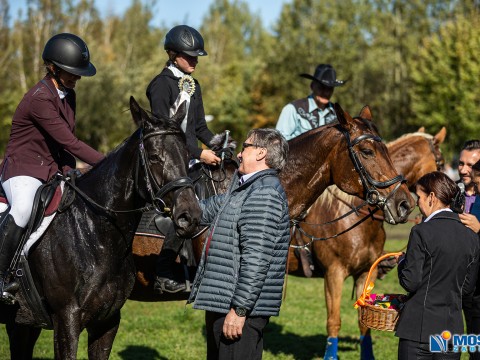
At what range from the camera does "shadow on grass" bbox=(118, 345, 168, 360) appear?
8.32 metres

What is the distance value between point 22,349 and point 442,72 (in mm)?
37177

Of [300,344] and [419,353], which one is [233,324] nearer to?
[419,353]

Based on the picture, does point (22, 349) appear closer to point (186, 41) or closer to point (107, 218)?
point (107, 218)

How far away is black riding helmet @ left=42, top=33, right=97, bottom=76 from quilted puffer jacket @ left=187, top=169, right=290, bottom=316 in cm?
186

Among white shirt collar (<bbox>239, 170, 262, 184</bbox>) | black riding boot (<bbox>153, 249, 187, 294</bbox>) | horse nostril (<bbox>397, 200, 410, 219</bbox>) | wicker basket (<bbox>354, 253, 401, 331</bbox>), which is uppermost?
horse nostril (<bbox>397, 200, 410, 219</bbox>)

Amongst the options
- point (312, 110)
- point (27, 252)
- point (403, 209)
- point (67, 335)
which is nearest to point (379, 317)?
point (403, 209)

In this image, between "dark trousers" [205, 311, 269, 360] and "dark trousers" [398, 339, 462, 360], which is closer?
"dark trousers" [205, 311, 269, 360]

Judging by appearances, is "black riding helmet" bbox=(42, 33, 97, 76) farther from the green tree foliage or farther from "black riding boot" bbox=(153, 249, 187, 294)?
the green tree foliage

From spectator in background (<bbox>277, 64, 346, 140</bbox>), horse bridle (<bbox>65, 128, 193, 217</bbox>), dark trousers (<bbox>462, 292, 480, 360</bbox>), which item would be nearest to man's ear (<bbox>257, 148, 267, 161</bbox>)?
horse bridle (<bbox>65, 128, 193, 217</bbox>)

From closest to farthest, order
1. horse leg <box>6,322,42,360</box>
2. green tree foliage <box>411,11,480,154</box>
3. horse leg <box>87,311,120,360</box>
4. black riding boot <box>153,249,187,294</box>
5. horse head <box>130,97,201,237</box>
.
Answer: horse head <box>130,97,201,237</box>, horse leg <box>87,311,120,360</box>, horse leg <box>6,322,42,360</box>, black riding boot <box>153,249,187,294</box>, green tree foliage <box>411,11,480,154</box>

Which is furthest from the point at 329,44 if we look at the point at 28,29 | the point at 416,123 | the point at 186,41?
the point at 186,41

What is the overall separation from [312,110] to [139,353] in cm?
392

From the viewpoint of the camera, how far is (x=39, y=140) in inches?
215

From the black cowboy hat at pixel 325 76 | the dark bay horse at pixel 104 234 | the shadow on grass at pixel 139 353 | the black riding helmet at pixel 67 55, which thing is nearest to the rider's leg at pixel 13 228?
the dark bay horse at pixel 104 234
